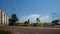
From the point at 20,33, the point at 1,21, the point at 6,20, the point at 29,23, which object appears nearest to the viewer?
the point at 20,33

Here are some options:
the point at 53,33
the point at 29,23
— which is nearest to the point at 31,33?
the point at 53,33

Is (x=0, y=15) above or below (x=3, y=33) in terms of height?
above

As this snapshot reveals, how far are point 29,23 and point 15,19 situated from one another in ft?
42.4

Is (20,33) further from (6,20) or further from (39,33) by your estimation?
(6,20)

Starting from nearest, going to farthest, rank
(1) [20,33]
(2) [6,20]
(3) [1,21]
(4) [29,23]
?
1. (1) [20,33]
2. (4) [29,23]
3. (3) [1,21]
4. (2) [6,20]

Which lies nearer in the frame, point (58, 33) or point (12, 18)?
point (58, 33)

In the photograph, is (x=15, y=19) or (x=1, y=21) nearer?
(x=1, y=21)

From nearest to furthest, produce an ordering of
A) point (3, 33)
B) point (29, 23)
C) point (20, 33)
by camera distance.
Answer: point (3, 33) < point (20, 33) < point (29, 23)

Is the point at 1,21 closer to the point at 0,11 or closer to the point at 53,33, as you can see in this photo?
the point at 0,11

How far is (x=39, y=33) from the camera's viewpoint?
1745cm

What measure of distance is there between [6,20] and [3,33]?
31.8 metres

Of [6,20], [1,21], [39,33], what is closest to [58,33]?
[39,33]

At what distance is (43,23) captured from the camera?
3566 centimetres

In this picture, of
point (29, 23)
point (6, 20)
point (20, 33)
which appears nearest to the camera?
point (20, 33)
